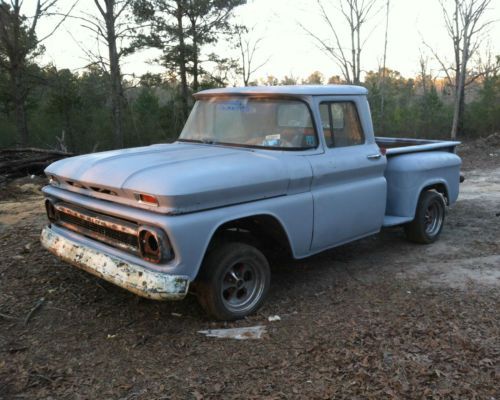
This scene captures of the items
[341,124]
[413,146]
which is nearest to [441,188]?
[413,146]

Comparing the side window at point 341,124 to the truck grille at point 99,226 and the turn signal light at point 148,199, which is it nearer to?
the turn signal light at point 148,199

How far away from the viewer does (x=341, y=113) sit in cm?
479

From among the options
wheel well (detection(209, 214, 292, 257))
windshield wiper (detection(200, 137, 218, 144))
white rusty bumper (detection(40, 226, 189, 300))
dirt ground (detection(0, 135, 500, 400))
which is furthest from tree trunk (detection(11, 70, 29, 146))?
wheel well (detection(209, 214, 292, 257))

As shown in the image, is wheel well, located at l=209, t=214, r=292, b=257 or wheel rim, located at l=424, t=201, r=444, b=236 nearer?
wheel well, located at l=209, t=214, r=292, b=257

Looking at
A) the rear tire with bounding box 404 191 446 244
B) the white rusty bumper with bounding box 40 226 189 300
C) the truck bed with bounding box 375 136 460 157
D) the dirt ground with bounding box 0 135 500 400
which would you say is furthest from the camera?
the rear tire with bounding box 404 191 446 244

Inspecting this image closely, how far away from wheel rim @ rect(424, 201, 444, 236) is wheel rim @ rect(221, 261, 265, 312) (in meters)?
2.82

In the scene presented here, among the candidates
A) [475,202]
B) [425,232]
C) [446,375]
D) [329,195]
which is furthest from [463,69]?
[446,375]

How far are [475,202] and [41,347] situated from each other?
6.97 m

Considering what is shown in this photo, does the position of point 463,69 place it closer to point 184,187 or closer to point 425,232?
point 425,232

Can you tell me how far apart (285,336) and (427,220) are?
10.0 ft

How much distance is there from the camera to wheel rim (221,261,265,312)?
3812 mm

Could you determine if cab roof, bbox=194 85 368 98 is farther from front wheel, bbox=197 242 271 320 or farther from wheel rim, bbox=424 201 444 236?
wheel rim, bbox=424 201 444 236

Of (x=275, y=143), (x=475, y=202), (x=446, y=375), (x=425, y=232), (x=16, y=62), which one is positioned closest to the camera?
(x=446, y=375)

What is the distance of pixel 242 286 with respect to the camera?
3930 mm
